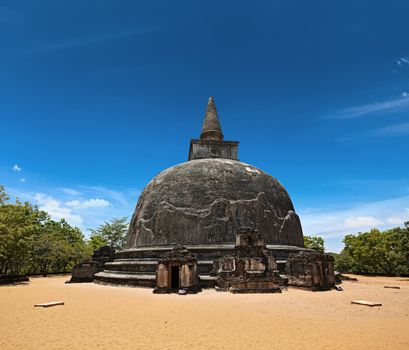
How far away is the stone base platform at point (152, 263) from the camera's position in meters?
14.0

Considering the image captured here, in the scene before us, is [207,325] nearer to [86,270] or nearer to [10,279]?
[86,270]

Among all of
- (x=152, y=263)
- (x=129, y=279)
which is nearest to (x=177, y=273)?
(x=152, y=263)

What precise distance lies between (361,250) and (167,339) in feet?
111

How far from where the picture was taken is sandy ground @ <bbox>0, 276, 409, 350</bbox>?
496 centimetres

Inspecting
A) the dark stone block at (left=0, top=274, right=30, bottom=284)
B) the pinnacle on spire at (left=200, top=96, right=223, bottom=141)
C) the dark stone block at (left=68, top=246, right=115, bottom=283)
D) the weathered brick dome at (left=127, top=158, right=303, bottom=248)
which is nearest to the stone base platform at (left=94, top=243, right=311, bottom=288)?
the weathered brick dome at (left=127, top=158, right=303, bottom=248)

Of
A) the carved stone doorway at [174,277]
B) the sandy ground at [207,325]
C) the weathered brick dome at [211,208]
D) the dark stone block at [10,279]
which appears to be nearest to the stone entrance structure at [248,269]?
the carved stone doorway at [174,277]

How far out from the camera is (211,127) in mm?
24406

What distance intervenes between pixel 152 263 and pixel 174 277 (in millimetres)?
2054

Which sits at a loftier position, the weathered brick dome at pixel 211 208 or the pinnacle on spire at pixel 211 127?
the pinnacle on spire at pixel 211 127

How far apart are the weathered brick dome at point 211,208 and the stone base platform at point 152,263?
72cm

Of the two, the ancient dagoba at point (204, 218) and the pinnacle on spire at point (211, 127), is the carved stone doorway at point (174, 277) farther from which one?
the pinnacle on spire at point (211, 127)

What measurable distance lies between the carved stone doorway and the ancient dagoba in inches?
46.2

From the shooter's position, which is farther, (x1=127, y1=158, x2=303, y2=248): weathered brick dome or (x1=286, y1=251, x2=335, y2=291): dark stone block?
(x1=127, y1=158, x2=303, y2=248): weathered brick dome

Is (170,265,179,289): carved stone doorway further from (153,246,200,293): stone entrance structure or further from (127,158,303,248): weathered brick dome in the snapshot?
(127,158,303,248): weathered brick dome
